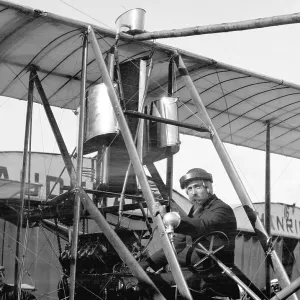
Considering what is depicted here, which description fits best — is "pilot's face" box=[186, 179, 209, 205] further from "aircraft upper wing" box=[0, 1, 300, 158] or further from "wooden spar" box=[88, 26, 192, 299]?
"aircraft upper wing" box=[0, 1, 300, 158]

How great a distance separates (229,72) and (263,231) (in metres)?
3.62

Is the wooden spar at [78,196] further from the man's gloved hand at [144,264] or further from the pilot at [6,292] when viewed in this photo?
the pilot at [6,292]

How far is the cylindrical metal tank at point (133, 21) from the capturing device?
7.92 m

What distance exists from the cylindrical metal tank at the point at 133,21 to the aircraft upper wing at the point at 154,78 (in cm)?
18

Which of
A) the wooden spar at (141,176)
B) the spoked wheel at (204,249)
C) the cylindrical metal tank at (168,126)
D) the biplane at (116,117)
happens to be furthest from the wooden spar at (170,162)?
the spoked wheel at (204,249)

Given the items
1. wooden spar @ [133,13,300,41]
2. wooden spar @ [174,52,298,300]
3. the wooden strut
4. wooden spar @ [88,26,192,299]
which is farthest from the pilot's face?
wooden spar @ [133,13,300,41]

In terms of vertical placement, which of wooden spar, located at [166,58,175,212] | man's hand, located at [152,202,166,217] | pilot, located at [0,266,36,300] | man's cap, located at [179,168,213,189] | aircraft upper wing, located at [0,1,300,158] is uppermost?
aircraft upper wing, located at [0,1,300,158]

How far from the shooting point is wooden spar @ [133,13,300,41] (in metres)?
5.18

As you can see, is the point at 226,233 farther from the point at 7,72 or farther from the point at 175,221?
the point at 7,72

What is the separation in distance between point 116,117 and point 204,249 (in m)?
2.17

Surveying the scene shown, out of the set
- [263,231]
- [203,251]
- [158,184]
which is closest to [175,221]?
[203,251]

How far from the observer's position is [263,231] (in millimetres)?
6648

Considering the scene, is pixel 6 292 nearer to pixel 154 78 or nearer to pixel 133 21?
pixel 154 78

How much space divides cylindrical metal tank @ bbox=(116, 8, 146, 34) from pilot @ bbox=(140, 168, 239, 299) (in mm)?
2402
